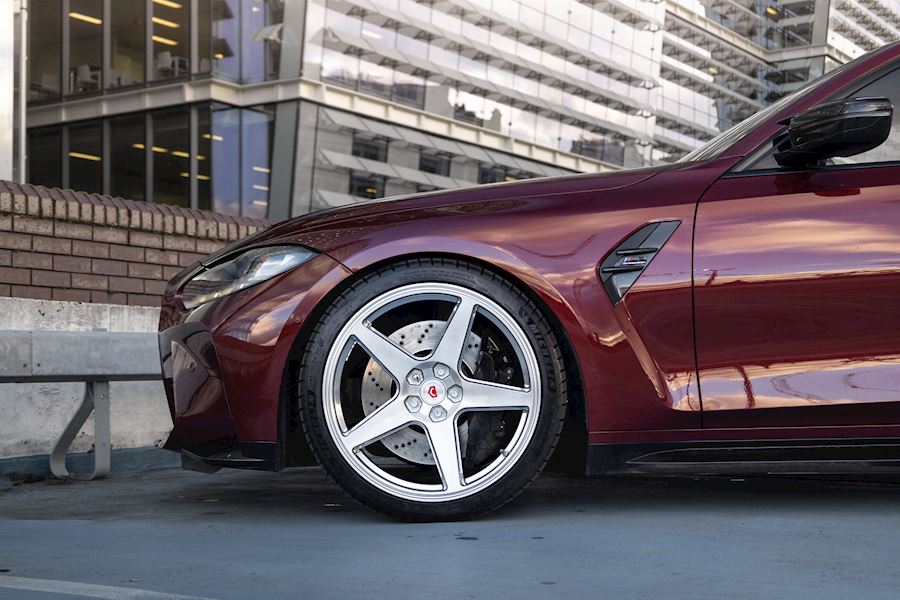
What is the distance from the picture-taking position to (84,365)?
475 cm

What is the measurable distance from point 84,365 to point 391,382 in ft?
6.51

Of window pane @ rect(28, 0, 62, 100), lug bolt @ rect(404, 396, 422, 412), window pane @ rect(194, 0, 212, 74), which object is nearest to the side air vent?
lug bolt @ rect(404, 396, 422, 412)

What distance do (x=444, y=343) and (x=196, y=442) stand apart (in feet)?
2.60

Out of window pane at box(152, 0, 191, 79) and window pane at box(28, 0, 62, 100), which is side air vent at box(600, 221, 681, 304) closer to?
window pane at box(152, 0, 191, 79)

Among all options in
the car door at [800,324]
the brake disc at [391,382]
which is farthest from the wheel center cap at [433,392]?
the car door at [800,324]

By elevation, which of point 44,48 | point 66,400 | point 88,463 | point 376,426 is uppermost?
point 44,48

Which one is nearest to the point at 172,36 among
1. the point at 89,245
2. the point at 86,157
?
the point at 86,157

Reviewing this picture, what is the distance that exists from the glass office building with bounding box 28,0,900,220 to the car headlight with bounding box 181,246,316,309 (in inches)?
902

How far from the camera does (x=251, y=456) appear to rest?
3230 millimetres

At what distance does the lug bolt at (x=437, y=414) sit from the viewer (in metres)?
3.19

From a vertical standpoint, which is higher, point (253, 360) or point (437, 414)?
point (253, 360)

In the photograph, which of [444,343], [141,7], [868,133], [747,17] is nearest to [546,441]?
[444,343]

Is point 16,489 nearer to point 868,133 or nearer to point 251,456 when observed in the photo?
point 251,456

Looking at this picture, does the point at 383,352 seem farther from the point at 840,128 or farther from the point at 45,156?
the point at 45,156
